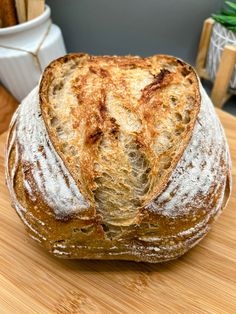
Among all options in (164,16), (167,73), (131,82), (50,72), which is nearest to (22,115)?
(50,72)

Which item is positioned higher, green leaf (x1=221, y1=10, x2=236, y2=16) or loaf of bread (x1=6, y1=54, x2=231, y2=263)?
green leaf (x1=221, y1=10, x2=236, y2=16)

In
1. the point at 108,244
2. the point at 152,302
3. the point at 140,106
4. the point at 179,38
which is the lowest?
the point at 152,302

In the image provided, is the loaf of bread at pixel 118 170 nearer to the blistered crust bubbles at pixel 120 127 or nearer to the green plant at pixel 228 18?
the blistered crust bubbles at pixel 120 127

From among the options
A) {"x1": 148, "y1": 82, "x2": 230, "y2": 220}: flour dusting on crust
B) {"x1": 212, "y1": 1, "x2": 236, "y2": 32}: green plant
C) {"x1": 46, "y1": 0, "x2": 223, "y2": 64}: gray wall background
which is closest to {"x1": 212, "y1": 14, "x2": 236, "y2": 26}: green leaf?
{"x1": 212, "y1": 1, "x2": 236, "y2": 32}: green plant

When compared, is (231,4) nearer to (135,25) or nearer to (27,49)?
(135,25)

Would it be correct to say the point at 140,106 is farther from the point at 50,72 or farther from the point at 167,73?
the point at 50,72

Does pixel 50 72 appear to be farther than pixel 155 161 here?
Yes

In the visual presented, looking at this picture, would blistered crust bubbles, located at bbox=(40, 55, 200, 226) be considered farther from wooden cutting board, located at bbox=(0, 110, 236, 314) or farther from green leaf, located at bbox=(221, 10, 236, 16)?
green leaf, located at bbox=(221, 10, 236, 16)

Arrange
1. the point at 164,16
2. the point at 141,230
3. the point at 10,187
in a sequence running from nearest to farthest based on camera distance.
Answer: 1. the point at 141,230
2. the point at 10,187
3. the point at 164,16
